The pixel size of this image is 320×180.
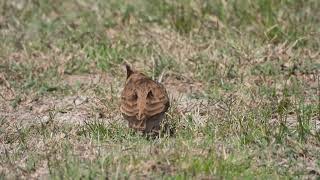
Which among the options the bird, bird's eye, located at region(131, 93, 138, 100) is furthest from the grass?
bird's eye, located at region(131, 93, 138, 100)

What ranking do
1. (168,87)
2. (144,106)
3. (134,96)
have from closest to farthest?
(144,106) → (134,96) → (168,87)

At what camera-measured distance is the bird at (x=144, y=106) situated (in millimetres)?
7211

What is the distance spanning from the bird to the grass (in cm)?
11

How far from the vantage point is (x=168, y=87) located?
9.24 meters

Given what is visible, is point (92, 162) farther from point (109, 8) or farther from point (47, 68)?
point (109, 8)

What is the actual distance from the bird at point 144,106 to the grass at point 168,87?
113mm

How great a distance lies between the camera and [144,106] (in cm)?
723

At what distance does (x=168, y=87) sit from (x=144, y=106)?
6.64ft

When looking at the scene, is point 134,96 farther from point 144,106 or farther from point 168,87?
point 168,87

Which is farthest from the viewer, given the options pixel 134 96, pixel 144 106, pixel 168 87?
pixel 168 87

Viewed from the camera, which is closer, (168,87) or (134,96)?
(134,96)

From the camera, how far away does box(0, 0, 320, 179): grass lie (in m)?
6.63

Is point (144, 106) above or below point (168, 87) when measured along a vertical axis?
below

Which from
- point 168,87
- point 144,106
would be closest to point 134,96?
point 144,106
